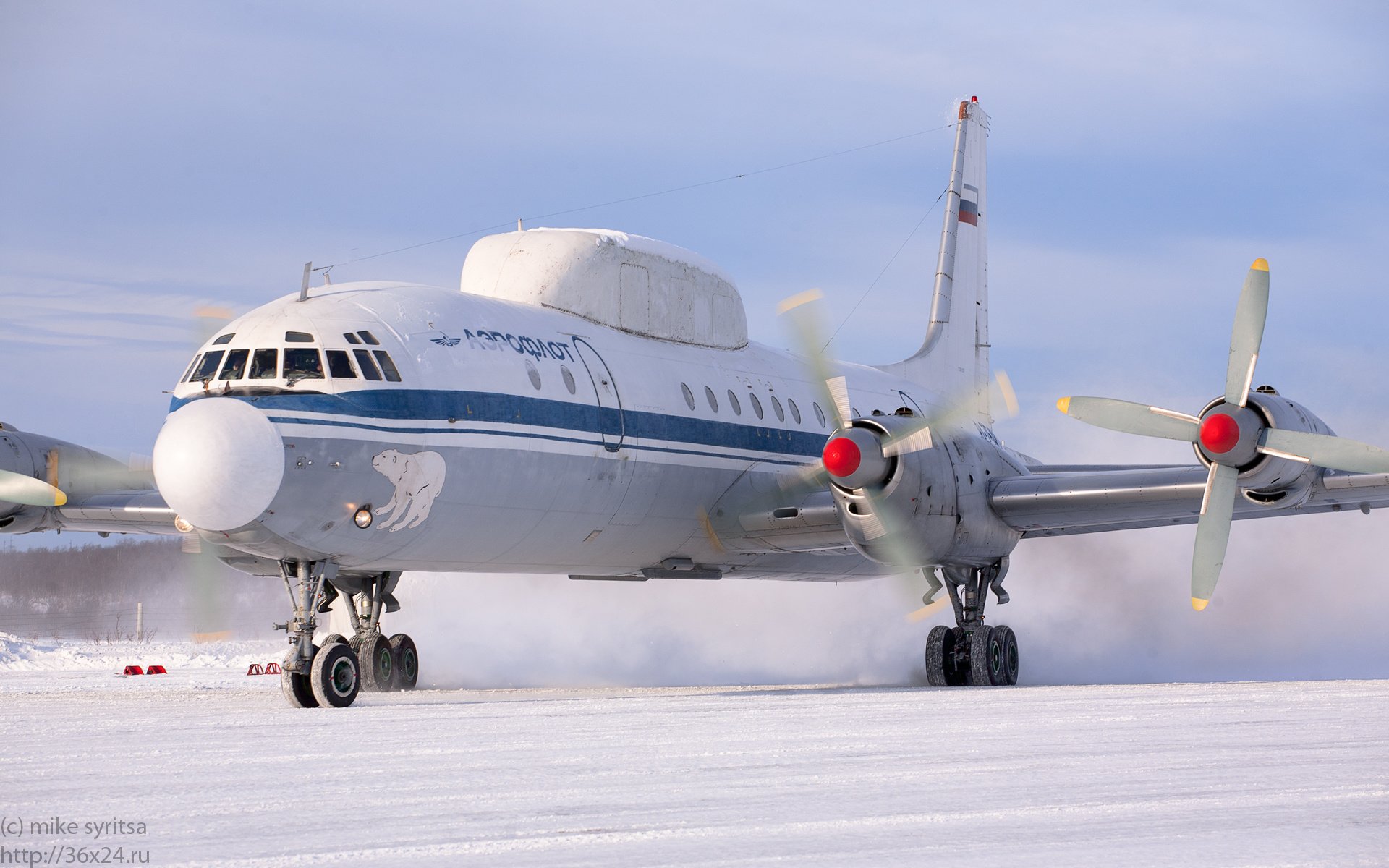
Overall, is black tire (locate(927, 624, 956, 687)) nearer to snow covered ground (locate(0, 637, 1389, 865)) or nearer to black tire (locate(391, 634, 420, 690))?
snow covered ground (locate(0, 637, 1389, 865))

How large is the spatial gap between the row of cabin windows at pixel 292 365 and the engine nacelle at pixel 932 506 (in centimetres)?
545

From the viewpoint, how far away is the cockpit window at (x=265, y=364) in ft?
41.9

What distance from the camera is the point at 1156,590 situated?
25344mm

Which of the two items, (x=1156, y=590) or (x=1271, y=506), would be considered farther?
(x=1156, y=590)

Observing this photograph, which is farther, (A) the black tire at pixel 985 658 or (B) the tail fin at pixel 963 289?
(B) the tail fin at pixel 963 289

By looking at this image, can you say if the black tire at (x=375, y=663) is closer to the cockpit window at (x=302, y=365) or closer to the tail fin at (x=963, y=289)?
the cockpit window at (x=302, y=365)

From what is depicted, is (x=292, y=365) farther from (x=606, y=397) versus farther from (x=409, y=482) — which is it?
(x=606, y=397)

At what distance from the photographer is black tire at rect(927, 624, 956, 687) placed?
59.0 ft

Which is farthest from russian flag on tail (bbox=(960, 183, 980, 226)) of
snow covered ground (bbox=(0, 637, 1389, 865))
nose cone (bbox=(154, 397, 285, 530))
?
nose cone (bbox=(154, 397, 285, 530))

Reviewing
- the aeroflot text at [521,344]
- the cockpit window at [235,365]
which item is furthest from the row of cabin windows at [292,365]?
the aeroflot text at [521,344]

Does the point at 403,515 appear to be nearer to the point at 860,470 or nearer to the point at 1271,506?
the point at 860,470

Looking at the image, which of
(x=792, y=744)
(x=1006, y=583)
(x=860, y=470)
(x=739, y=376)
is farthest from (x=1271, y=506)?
(x=1006, y=583)

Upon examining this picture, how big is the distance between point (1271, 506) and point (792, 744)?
866 cm

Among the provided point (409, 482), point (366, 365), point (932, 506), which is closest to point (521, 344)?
point (366, 365)
